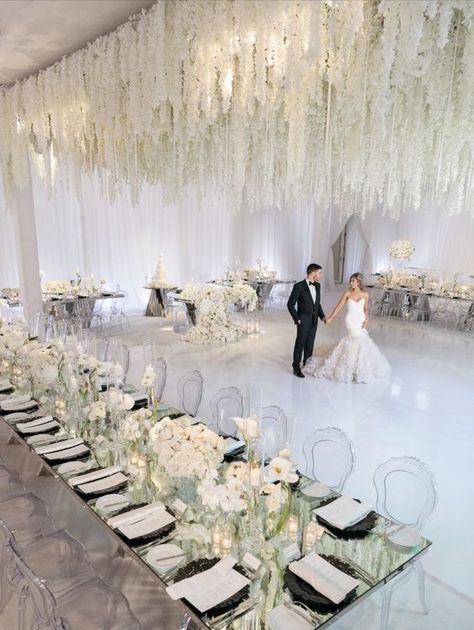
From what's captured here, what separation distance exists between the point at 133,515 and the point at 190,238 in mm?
11072

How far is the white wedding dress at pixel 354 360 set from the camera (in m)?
6.68

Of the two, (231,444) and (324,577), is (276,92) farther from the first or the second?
(324,577)

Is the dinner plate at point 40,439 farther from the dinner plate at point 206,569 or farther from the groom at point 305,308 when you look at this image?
the groom at point 305,308

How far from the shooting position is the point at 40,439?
3.26 m

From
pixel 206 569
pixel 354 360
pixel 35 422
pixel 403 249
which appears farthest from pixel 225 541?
pixel 403 249

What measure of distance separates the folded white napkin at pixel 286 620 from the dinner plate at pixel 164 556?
505mm

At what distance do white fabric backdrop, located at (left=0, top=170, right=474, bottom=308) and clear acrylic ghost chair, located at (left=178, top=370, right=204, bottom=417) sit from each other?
19.4ft

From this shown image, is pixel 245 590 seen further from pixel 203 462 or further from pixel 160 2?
pixel 160 2

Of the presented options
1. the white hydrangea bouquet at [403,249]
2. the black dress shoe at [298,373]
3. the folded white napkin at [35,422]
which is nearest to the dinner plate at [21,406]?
the folded white napkin at [35,422]

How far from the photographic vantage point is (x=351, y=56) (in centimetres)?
325

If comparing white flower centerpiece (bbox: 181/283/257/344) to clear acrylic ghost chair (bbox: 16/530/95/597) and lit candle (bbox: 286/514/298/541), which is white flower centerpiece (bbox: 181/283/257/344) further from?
lit candle (bbox: 286/514/298/541)

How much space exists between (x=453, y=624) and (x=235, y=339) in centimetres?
679

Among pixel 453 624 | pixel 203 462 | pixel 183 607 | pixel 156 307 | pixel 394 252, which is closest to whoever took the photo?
pixel 183 607

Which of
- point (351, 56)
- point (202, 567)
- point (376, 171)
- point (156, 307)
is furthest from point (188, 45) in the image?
point (156, 307)
